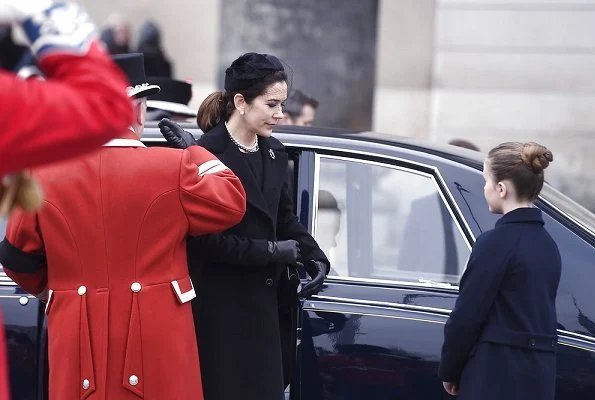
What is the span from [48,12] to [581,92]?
1037cm

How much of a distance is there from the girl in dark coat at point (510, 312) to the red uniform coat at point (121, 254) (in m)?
0.74

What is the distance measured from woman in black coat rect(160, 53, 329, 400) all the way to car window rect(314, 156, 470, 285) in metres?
0.40

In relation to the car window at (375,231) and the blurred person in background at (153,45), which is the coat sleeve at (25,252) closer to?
the car window at (375,231)

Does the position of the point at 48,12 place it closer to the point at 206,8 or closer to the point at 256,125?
the point at 256,125

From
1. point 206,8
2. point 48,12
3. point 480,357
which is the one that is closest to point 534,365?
point 480,357

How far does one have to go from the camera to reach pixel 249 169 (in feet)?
13.0

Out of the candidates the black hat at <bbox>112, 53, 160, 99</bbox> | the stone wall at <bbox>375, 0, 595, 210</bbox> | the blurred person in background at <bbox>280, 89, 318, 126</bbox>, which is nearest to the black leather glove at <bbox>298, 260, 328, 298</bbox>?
the black hat at <bbox>112, 53, 160, 99</bbox>

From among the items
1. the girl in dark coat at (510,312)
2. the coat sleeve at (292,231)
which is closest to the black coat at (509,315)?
the girl in dark coat at (510,312)

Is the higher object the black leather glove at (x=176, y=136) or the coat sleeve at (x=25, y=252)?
the black leather glove at (x=176, y=136)

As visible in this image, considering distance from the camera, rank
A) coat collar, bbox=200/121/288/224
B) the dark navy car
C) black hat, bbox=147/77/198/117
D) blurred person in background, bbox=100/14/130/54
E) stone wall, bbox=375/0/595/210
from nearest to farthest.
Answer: coat collar, bbox=200/121/288/224
the dark navy car
black hat, bbox=147/77/198/117
stone wall, bbox=375/0/595/210
blurred person in background, bbox=100/14/130/54

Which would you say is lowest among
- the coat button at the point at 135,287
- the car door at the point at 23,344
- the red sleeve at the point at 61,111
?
the car door at the point at 23,344

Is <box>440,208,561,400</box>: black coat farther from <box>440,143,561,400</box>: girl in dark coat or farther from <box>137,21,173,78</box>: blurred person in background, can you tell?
<box>137,21,173,78</box>: blurred person in background

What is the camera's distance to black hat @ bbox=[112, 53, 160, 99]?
12.1 feet

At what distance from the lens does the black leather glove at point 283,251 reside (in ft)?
12.4
